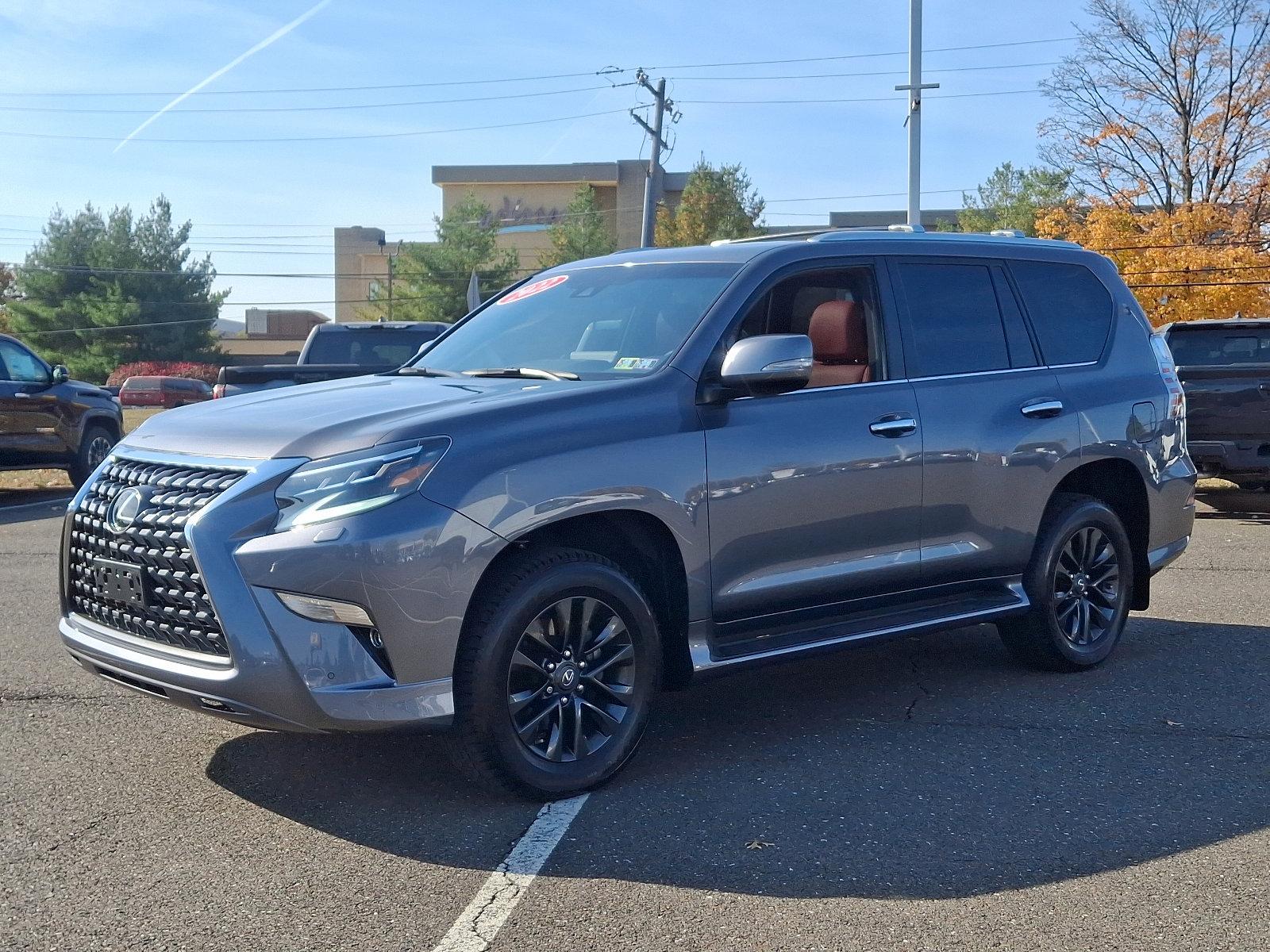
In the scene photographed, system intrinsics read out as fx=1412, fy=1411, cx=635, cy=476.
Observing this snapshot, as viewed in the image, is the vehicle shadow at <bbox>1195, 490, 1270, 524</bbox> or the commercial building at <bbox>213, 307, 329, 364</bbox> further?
the commercial building at <bbox>213, 307, 329, 364</bbox>

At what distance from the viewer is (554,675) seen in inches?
186

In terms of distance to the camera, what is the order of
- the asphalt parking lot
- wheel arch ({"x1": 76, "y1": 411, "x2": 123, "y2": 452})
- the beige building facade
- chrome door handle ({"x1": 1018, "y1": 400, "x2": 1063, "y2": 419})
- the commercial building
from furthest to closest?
the commercial building
the beige building facade
wheel arch ({"x1": 76, "y1": 411, "x2": 123, "y2": 452})
chrome door handle ({"x1": 1018, "y1": 400, "x2": 1063, "y2": 419})
the asphalt parking lot

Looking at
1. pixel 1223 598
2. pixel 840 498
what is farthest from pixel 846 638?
pixel 1223 598

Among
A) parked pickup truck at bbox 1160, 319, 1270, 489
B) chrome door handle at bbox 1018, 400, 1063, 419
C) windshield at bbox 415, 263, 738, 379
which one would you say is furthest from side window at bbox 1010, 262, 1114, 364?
parked pickup truck at bbox 1160, 319, 1270, 489

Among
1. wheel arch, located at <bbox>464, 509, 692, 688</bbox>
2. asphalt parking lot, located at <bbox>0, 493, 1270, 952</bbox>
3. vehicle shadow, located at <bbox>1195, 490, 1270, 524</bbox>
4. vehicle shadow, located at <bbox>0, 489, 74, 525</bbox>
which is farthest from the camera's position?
A: vehicle shadow, located at <bbox>0, 489, 74, 525</bbox>

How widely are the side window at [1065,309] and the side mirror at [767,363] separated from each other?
187 cm

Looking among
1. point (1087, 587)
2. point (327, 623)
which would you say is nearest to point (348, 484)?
point (327, 623)

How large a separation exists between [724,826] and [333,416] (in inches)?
72.8

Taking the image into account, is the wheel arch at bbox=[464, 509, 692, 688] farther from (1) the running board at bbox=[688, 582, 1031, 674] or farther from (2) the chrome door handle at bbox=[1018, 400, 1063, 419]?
(2) the chrome door handle at bbox=[1018, 400, 1063, 419]

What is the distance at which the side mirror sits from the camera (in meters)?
5.05

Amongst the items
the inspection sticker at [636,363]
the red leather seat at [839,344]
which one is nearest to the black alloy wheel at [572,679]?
the inspection sticker at [636,363]

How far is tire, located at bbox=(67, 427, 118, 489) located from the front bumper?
12.2m

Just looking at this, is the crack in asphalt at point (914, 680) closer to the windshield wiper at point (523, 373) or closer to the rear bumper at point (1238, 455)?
the windshield wiper at point (523, 373)

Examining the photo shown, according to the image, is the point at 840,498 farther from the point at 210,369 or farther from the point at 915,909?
the point at 210,369
